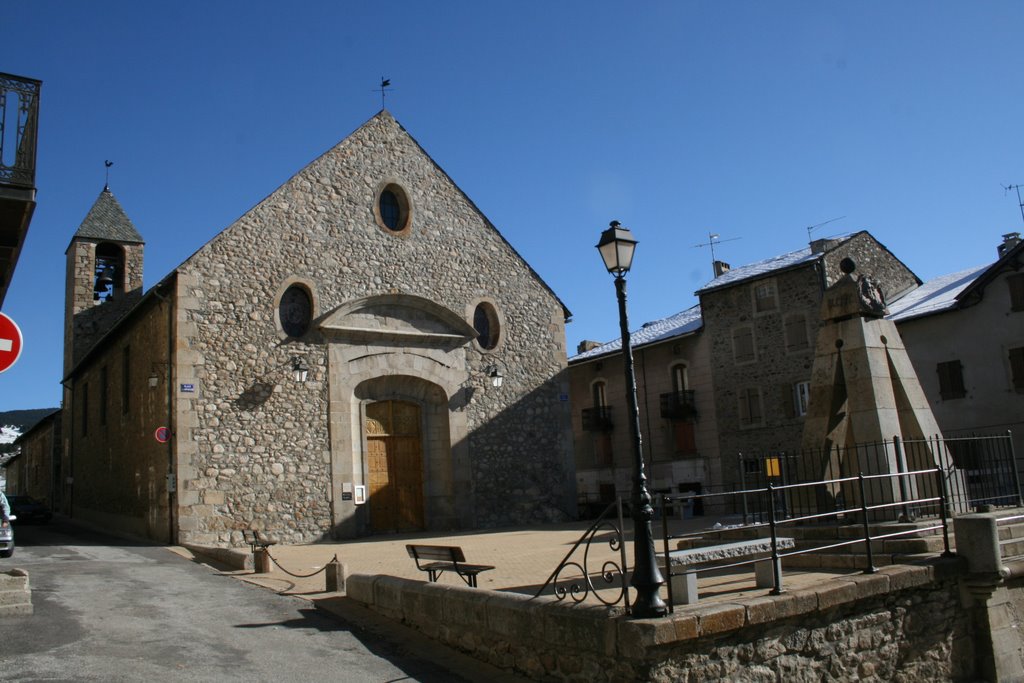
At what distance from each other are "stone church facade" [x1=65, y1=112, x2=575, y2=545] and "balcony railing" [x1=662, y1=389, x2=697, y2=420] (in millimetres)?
8330

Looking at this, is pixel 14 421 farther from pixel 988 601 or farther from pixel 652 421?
pixel 988 601

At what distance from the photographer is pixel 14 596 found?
334 inches

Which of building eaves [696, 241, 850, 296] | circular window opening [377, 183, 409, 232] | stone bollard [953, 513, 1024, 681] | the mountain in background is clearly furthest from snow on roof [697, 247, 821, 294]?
the mountain in background

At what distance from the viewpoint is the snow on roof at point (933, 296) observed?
80.4 ft

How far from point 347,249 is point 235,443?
16.8 ft

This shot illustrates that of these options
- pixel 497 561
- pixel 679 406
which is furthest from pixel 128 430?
pixel 679 406

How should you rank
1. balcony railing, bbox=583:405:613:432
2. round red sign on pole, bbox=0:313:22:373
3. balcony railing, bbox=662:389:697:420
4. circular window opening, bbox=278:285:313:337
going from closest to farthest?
round red sign on pole, bbox=0:313:22:373 → circular window opening, bbox=278:285:313:337 → balcony railing, bbox=662:389:697:420 → balcony railing, bbox=583:405:613:432

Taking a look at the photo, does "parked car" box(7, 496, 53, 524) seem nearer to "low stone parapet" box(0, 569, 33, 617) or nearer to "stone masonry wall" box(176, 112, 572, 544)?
"stone masonry wall" box(176, 112, 572, 544)

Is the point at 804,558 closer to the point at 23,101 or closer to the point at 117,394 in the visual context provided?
the point at 23,101

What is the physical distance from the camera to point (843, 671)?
747 cm

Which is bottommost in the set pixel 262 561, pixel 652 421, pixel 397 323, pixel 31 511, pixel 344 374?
pixel 262 561

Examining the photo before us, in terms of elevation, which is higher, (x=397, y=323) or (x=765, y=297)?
(x=765, y=297)

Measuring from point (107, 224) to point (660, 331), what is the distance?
66.7ft

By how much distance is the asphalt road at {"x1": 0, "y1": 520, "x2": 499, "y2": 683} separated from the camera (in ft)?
22.2
